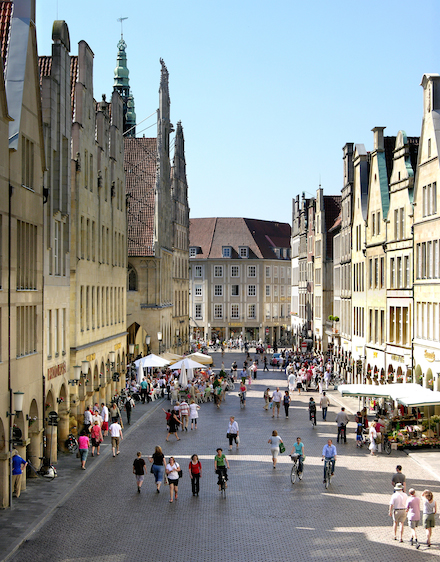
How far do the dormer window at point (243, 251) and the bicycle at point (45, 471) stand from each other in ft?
272

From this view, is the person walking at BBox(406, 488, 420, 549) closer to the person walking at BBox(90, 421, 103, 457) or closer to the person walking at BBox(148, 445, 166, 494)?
the person walking at BBox(148, 445, 166, 494)

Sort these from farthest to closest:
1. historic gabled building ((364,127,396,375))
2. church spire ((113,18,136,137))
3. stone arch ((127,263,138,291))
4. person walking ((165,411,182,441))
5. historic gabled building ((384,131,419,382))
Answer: church spire ((113,18,136,137))
stone arch ((127,263,138,291))
historic gabled building ((364,127,396,375))
historic gabled building ((384,131,419,382))
person walking ((165,411,182,441))

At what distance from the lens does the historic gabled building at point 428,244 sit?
35.0 m

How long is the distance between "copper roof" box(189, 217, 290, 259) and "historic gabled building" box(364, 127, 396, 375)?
5632cm

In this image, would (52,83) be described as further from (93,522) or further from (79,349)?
(93,522)

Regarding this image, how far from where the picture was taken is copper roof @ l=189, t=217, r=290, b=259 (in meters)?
106

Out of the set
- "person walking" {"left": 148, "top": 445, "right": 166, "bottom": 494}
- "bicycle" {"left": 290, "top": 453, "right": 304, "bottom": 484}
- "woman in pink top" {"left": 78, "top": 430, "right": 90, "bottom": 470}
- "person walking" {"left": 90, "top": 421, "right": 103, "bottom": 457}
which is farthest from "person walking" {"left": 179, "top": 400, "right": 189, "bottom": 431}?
"person walking" {"left": 148, "top": 445, "right": 166, "bottom": 494}

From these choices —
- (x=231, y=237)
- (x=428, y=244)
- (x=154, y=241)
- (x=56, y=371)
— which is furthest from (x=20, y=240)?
(x=231, y=237)

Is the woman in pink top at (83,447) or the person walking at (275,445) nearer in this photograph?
the person walking at (275,445)

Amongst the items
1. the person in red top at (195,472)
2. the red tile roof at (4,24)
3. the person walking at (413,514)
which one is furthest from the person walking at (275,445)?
the red tile roof at (4,24)

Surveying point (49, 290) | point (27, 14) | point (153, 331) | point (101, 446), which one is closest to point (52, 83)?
point (27, 14)

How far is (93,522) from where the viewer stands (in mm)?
18750

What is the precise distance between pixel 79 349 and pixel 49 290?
5.53 m

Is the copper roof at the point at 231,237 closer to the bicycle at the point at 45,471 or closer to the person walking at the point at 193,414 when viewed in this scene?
the person walking at the point at 193,414
